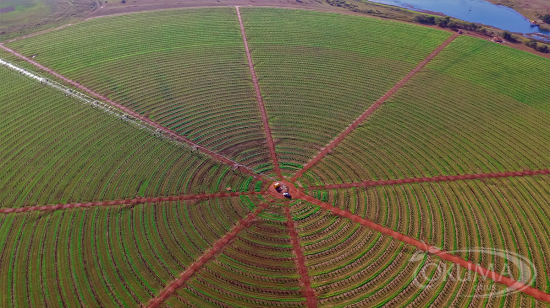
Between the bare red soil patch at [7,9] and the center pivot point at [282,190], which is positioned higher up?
the bare red soil patch at [7,9]

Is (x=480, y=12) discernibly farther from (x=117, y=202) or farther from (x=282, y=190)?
(x=117, y=202)

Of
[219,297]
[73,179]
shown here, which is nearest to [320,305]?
[219,297]

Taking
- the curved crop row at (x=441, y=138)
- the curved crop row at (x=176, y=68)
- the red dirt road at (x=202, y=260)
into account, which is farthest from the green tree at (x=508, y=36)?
the red dirt road at (x=202, y=260)

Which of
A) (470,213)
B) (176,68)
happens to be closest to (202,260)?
(470,213)

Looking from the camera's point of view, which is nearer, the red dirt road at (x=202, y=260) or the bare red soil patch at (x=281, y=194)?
the red dirt road at (x=202, y=260)

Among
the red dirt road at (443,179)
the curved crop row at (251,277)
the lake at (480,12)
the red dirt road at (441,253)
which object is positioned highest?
the lake at (480,12)

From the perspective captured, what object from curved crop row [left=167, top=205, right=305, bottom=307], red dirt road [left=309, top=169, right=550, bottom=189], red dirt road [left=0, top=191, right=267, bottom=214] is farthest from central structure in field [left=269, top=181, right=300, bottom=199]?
curved crop row [left=167, top=205, right=305, bottom=307]

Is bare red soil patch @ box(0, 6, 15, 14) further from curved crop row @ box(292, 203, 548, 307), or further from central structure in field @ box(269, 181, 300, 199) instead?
curved crop row @ box(292, 203, 548, 307)

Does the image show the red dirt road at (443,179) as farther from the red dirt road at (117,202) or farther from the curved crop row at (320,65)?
the red dirt road at (117,202)
